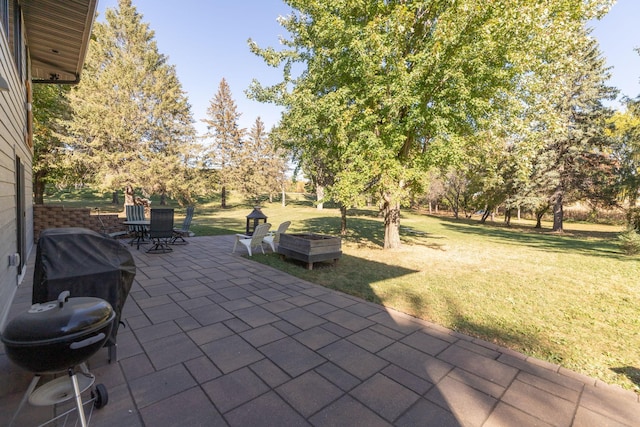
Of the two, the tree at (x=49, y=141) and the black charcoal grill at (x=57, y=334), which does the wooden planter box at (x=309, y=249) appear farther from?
the tree at (x=49, y=141)

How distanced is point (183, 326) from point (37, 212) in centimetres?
911

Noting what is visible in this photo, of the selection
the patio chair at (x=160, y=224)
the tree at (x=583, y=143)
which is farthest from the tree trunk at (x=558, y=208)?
the patio chair at (x=160, y=224)

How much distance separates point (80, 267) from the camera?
2.38 meters

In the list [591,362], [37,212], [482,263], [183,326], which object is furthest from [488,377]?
[37,212]

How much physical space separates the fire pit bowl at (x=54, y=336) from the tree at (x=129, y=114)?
21.3 meters

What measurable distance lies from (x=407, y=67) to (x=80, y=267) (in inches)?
332

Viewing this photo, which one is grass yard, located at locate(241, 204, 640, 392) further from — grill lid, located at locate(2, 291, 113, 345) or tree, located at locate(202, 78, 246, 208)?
tree, located at locate(202, 78, 246, 208)

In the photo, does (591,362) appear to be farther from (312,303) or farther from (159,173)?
(159,173)

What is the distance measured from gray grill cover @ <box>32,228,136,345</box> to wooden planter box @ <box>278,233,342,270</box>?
422cm

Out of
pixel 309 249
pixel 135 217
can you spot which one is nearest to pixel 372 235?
pixel 309 249

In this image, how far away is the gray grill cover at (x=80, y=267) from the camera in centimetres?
227

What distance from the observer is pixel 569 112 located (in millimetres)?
18625

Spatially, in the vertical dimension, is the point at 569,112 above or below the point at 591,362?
above

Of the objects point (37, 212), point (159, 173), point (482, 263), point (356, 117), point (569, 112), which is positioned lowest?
point (482, 263)
